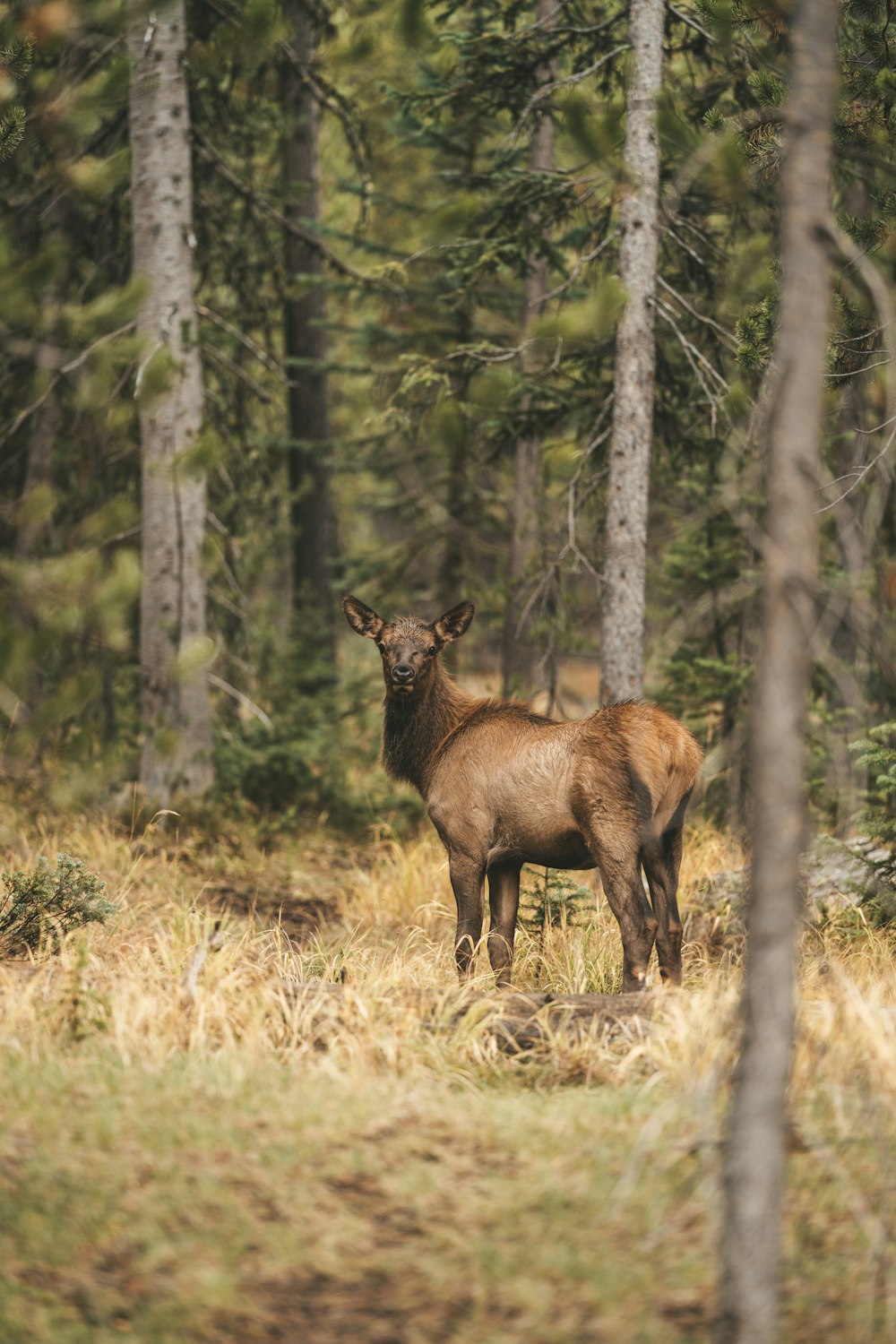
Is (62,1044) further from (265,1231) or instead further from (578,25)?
(578,25)

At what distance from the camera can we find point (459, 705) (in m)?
8.39

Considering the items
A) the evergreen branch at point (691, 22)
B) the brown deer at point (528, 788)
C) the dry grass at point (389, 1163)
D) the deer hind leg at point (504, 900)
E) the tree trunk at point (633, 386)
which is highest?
the evergreen branch at point (691, 22)

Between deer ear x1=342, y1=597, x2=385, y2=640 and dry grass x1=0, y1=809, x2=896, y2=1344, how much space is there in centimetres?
250

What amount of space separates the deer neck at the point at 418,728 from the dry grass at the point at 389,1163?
1.76 metres

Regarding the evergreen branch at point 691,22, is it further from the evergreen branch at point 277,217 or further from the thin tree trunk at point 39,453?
the thin tree trunk at point 39,453

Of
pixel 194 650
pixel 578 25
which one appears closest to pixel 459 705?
pixel 194 650

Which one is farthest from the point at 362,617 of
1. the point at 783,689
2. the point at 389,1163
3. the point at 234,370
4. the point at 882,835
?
the point at 234,370

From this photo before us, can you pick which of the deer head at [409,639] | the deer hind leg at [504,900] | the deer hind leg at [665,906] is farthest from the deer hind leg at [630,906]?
the deer head at [409,639]

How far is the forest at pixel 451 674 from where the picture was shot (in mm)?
4023

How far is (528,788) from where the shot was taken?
7.52 metres

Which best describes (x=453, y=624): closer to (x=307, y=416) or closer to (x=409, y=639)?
(x=409, y=639)

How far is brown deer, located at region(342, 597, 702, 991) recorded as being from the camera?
712cm

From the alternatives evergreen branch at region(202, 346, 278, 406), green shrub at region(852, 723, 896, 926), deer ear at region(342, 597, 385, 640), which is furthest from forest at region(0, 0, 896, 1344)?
deer ear at region(342, 597, 385, 640)

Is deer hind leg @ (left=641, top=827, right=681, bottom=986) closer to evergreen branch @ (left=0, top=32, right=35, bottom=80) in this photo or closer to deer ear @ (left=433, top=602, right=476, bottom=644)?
deer ear @ (left=433, top=602, right=476, bottom=644)
